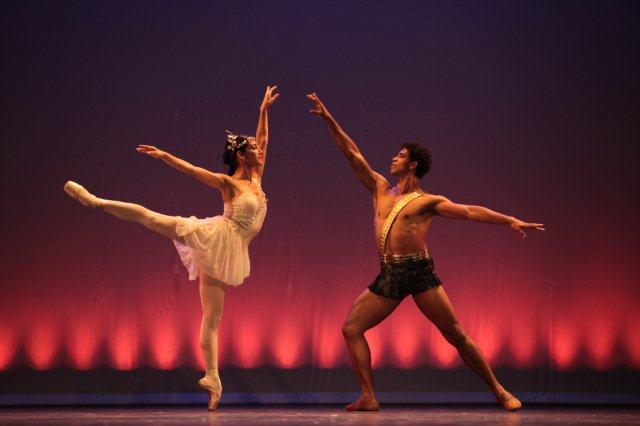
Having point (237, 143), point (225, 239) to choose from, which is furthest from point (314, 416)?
point (237, 143)

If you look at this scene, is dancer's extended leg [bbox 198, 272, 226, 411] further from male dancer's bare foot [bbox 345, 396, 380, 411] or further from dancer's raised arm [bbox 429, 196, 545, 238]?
dancer's raised arm [bbox 429, 196, 545, 238]

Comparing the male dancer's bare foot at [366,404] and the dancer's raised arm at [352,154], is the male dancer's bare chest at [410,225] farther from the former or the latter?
the male dancer's bare foot at [366,404]

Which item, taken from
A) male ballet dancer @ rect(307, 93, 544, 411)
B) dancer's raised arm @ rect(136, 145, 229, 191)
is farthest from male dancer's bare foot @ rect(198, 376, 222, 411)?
dancer's raised arm @ rect(136, 145, 229, 191)

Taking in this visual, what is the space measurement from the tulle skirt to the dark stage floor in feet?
2.61

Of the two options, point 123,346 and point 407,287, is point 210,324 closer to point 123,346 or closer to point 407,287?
point 407,287

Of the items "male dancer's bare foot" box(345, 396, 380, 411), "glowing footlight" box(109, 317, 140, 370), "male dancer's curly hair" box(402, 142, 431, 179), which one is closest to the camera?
"male dancer's bare foot" box(345, 396, 380, 411)

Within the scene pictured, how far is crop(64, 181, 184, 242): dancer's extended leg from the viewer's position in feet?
15.9

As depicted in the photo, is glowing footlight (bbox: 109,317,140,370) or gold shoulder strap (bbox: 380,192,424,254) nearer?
gold shoulder strap (bbox: 380,192,424,254)

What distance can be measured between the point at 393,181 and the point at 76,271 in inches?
89.9

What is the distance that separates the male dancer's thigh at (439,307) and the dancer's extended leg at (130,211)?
146 cm

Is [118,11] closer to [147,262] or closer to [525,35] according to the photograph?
[147,262]

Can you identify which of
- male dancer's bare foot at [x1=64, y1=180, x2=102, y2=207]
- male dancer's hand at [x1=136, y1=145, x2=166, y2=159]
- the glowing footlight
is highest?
male dancer's hand at [x1=136, y1=145, x2=166, y2=159]

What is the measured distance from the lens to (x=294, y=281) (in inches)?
240

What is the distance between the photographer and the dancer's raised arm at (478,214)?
4.68 metres
